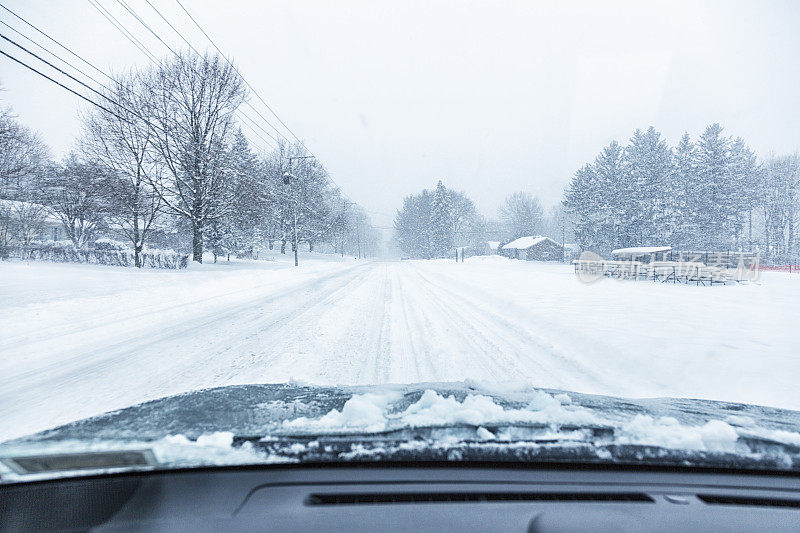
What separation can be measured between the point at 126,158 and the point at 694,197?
181 ft

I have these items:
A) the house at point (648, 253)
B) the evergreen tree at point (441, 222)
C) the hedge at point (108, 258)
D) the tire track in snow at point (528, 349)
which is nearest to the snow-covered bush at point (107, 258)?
the hedge at point (108, 258)

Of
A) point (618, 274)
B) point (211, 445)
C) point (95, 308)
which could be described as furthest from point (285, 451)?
point (618, 274)

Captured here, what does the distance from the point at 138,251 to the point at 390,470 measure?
29.0 m

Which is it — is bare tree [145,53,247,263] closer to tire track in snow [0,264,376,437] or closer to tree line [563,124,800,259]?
tire track in snow [0,264,376,437]

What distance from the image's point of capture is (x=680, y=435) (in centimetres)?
176

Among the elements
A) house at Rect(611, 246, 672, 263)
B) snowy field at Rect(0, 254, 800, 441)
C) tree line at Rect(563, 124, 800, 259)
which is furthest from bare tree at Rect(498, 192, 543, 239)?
snowy field at Rect(0, 254, 800, 441)

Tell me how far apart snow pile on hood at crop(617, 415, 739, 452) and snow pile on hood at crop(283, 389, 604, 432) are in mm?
176

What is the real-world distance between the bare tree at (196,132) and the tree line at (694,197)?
44115mm

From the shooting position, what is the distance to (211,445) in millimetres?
1673

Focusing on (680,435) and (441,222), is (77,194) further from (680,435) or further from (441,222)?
(441,222)

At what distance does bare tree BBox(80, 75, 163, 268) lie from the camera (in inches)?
918

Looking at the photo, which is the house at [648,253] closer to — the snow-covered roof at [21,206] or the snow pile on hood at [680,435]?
the snow pile on hood at [680,435]

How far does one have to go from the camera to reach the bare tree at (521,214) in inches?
3096

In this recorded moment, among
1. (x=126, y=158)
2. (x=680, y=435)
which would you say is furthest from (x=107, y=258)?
(x=680, y=435)
